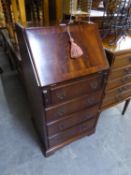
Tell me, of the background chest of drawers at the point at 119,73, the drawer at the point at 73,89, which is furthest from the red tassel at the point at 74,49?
the background chest of drawers at the point at 119,73

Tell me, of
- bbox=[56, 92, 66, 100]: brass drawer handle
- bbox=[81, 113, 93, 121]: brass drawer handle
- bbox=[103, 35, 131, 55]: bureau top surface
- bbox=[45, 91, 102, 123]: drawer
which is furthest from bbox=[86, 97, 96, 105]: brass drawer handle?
bbox=[103, 35, 131, 55]: bureau top surface

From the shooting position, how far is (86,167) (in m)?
1.27

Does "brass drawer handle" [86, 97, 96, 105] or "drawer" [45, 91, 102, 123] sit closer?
"drawer" [45, 91, 102, 123]

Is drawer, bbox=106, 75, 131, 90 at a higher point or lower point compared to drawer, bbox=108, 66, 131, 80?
lower

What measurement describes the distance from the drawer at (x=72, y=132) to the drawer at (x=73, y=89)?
1.36ft

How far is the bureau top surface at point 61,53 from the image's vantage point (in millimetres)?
801

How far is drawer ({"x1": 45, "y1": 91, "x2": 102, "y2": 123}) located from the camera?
39.4 inches

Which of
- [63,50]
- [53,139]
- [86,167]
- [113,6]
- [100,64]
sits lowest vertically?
[86,167]

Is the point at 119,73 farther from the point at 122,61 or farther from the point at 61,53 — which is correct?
the point at 61,53

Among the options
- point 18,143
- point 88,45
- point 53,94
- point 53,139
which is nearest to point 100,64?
point 88,45

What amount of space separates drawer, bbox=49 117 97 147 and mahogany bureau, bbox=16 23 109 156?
14mm

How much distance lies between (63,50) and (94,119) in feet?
2.63

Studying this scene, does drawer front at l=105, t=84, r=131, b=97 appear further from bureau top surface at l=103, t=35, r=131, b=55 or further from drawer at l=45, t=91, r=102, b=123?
bureau top surface at l=103, t=35, r=131, b=55

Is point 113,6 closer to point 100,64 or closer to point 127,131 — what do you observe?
point 100,64
